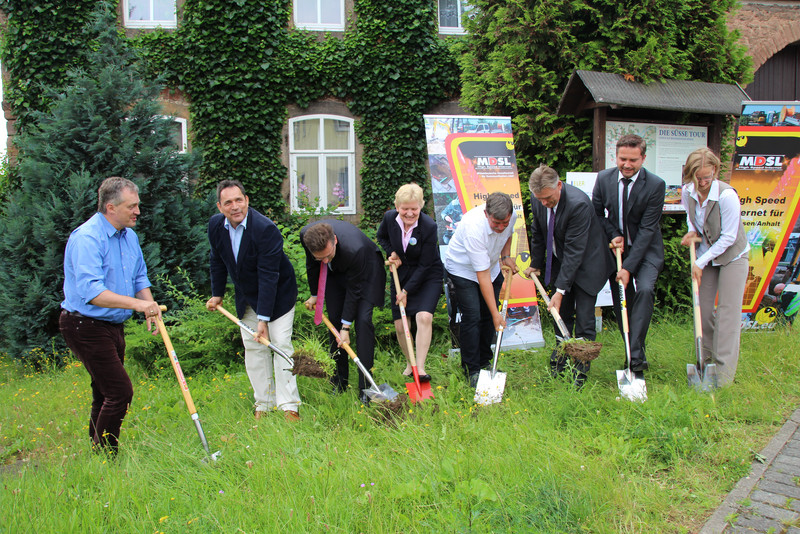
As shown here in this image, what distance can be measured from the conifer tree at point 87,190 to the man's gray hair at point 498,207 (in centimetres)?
448

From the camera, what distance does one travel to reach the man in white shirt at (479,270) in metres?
4.50

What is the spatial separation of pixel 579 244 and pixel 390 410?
76.3 inches

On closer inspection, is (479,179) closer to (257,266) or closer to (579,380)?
(579,380)

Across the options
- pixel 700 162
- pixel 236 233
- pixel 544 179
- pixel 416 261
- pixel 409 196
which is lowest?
pixel 416 261

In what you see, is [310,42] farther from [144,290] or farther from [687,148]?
[144,290]

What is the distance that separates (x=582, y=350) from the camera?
13.6 ft

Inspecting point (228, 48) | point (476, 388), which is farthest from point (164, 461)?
point (228, 48)

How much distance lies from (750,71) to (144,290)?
7.67 meters

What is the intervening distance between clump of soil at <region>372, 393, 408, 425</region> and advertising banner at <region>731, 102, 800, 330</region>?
4.40 meters

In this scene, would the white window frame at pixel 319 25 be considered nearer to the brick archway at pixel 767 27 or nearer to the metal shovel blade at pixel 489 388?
the brick archway at pixel 767 27

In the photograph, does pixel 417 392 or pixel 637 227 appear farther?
pixel 637 227

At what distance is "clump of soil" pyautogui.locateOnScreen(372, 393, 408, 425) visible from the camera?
3990 mm

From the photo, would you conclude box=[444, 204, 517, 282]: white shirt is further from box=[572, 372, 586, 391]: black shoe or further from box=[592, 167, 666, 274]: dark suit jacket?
box=[572, 372, 586, 391]: black shoe

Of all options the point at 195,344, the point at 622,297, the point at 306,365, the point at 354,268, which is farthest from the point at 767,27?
the point at 195,344
